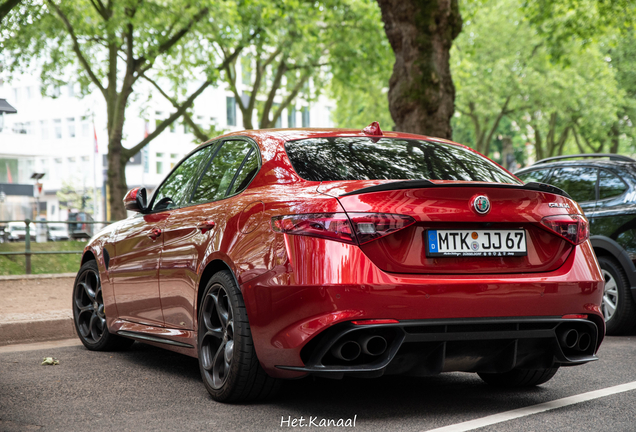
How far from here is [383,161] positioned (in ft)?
14.3

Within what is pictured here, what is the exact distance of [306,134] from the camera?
15.4 feet

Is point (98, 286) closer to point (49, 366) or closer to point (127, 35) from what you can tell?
point (49, 366)

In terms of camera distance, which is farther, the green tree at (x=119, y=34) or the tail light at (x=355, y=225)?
the green tree at (x=119, y=34)

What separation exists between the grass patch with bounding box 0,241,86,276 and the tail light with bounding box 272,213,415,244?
10.8 m

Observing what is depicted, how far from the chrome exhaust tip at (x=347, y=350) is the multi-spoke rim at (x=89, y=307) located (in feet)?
10.7

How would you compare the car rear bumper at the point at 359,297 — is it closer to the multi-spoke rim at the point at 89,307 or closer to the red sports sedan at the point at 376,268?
the red sports sedan at the point at 376,268

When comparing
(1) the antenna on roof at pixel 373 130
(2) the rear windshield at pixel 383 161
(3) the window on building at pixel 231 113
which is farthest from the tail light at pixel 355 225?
(3) the window on building at pixel 231 113

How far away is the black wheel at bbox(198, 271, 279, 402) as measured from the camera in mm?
4094

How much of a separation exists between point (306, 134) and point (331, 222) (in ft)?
3.64

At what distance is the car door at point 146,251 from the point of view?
5.33 metres

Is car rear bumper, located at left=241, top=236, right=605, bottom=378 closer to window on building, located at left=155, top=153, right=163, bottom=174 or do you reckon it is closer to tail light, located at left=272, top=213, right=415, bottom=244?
tail light, located at left=272, top=213, right=415, bottom=244

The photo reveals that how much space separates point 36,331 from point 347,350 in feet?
15.7

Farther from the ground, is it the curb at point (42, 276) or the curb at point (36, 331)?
the curb at point (36, 331)

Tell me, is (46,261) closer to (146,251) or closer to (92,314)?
(92,314)
